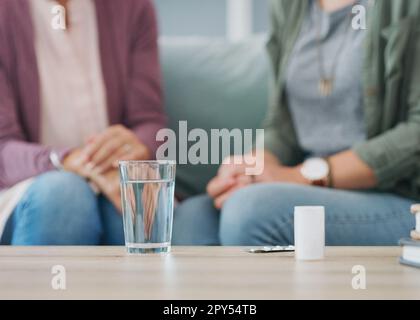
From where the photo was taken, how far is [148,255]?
908 mm

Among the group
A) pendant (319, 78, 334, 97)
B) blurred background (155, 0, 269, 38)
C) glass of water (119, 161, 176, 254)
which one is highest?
blurred background (155, 0, 269, 38)

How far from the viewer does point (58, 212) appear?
149 cm

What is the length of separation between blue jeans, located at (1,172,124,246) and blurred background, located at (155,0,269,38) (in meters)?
0.52

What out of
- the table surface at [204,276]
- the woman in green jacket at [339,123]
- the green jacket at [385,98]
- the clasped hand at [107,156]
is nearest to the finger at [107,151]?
the clasped hand at [107,156]

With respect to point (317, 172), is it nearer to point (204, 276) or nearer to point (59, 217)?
point (59, 217)

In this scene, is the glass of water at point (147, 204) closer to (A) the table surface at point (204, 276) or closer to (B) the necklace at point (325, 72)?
(A) the table surface at point (204, 276)

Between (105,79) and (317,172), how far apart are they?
58 centimetres

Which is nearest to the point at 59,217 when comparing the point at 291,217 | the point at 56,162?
the point at 56,162

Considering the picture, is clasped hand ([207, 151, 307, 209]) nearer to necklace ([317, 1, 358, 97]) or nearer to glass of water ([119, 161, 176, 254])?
necklace ([317, 1, 358, 97])

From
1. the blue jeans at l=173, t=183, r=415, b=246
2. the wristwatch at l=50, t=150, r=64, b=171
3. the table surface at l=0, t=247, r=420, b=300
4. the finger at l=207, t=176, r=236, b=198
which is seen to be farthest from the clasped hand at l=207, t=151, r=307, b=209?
the table surface at l=0, t=247, r=420, b=300

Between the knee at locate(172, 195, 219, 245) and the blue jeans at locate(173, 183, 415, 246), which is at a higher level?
the blue jeans at locate(173, 183, 415, 246)

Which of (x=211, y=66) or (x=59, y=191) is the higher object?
(x=211, y=66)

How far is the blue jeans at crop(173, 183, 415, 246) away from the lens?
140cm

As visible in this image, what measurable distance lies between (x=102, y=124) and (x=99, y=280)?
1125 mm
